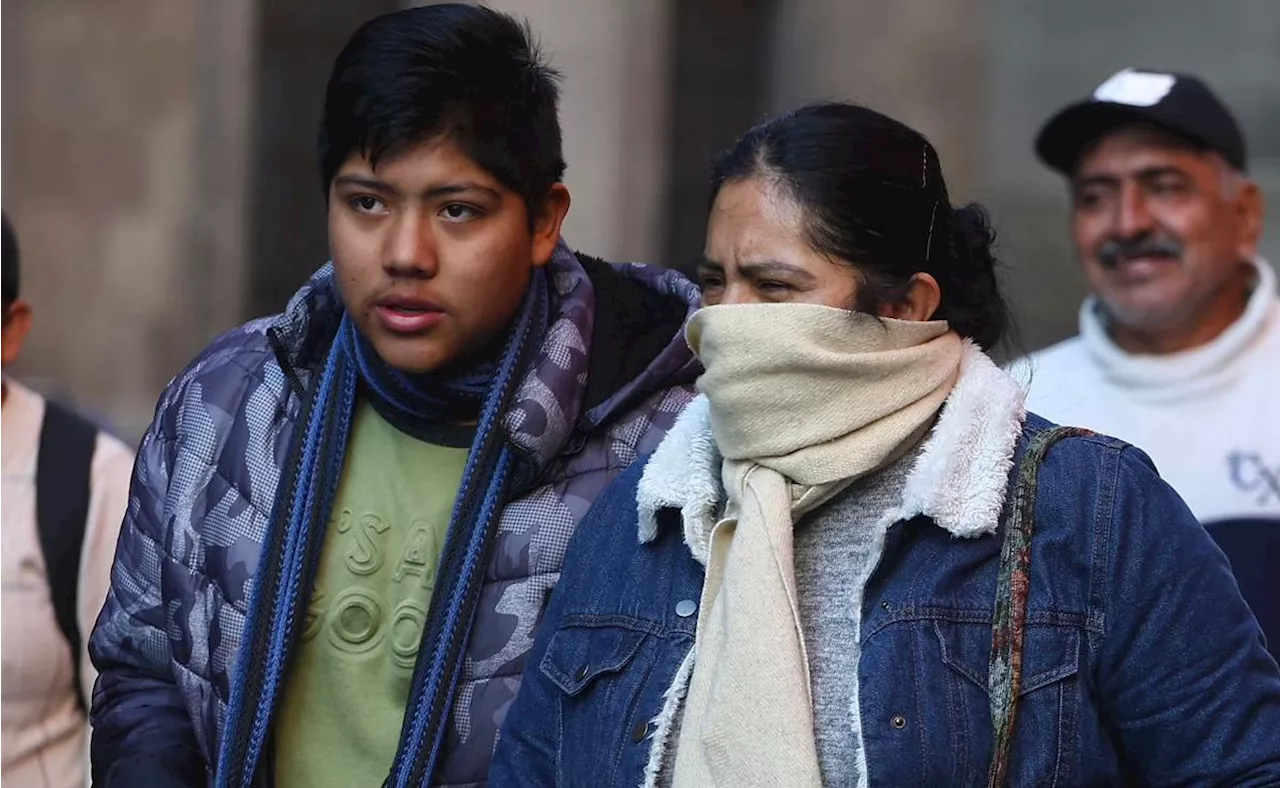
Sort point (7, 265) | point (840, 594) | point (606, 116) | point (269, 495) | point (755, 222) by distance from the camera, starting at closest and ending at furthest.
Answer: point (840, 594), point (755, 222), point (269, 495), point (7, 265), point (606, 116)

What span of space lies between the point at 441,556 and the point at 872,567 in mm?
699

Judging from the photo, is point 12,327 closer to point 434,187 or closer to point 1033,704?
point 434,187

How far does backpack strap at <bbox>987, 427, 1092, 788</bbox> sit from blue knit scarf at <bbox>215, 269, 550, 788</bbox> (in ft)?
2.61

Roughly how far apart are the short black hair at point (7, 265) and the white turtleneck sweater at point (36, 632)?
33cm

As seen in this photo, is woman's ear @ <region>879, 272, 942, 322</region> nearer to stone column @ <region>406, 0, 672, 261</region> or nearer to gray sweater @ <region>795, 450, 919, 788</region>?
gray sweater @ <region>795, 450, 919, 788</region>

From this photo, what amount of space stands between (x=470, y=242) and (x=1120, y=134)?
2256mm

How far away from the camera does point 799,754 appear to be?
262 centimetres

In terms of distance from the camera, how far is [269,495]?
3.23 m

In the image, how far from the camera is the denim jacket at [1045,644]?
2.63m

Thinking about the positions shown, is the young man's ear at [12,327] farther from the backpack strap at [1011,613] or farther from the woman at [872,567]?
the backpack strap at [1011,613]

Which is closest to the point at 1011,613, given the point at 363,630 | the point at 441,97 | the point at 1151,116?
the point at 363,630

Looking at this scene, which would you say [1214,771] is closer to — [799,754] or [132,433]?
[799,754]

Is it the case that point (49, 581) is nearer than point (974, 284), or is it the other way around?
point (974, 284)

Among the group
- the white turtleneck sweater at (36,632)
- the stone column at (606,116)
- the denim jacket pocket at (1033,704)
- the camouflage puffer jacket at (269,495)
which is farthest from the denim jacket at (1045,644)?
the stone column at (606,116)
